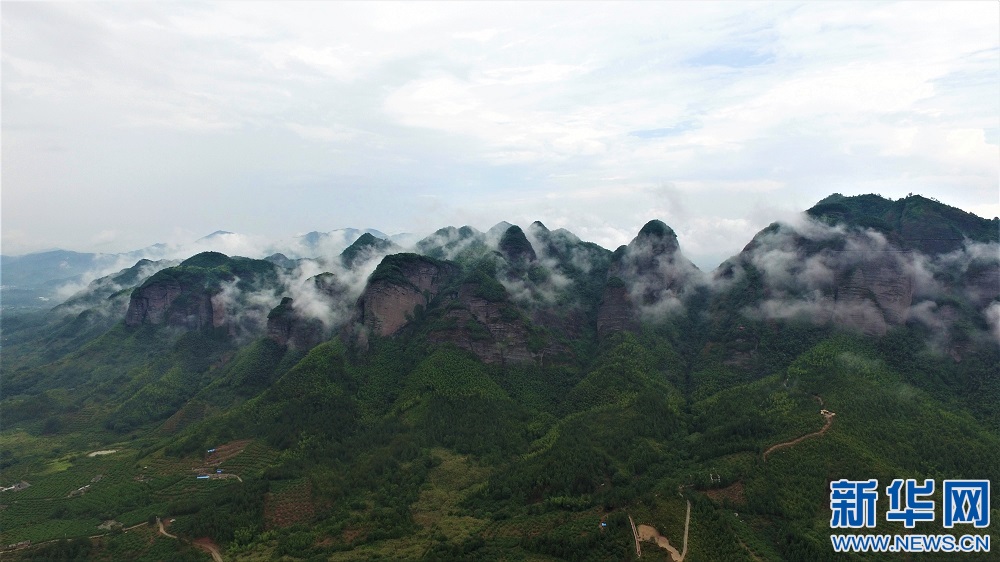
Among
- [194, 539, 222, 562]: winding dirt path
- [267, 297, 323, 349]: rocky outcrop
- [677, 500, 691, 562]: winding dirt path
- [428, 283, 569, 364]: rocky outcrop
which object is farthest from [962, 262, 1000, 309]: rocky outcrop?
[267, 297, 323, 349]: rocky outcrop

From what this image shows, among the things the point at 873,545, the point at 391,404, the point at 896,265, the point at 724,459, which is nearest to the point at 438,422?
the point at 391,404

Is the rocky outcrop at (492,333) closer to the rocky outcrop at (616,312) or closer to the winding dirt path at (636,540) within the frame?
the rocky outcrop at (616,312)

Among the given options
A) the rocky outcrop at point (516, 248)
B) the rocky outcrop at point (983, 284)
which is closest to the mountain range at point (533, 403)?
the rocky outcrop at point (983, 284)

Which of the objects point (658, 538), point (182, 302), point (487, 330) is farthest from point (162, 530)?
point (182, 302)

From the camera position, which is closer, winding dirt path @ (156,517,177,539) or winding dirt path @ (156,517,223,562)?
winding dirt path @ (156,517,223,562)

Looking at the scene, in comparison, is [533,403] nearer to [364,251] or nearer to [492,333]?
[492,333]

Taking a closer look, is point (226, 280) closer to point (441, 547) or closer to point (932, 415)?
point (441, 547)

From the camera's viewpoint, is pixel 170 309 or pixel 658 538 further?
pixel 170 309

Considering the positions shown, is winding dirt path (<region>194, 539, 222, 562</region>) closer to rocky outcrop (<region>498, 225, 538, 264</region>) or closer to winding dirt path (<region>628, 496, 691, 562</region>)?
winding dirt path (<region>628, 496, 691, 562</region>)
